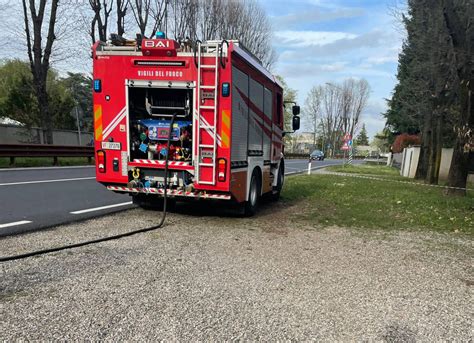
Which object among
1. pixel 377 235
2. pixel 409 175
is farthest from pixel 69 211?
pixel 409 175

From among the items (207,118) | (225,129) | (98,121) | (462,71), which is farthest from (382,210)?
(98,121)

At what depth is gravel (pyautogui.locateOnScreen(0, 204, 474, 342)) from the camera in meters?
3.11

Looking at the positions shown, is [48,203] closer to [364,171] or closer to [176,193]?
[176,193]

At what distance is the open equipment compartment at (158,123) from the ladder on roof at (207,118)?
0.33 m

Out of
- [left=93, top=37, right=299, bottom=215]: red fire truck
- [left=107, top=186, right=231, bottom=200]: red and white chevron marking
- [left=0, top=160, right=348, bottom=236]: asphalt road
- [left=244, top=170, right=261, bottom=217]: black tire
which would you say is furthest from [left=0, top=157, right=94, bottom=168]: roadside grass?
[left=244, top=170, right=261, bottom=217]: black tire

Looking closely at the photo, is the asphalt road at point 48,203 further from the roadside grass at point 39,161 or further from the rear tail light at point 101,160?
the roadside grass at point 39,161

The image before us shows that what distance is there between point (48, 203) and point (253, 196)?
427 centimetres

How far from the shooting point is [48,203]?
7.98 meters

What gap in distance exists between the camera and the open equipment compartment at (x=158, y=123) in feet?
23.0

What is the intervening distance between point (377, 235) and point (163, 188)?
3970 millimetres

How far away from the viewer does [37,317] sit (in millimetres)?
3100

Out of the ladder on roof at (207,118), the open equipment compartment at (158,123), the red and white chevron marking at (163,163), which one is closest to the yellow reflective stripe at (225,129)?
the ladder on roof at (207,118)

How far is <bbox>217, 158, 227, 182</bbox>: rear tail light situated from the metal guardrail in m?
13.8

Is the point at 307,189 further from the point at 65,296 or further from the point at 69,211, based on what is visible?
the point at 65,296
